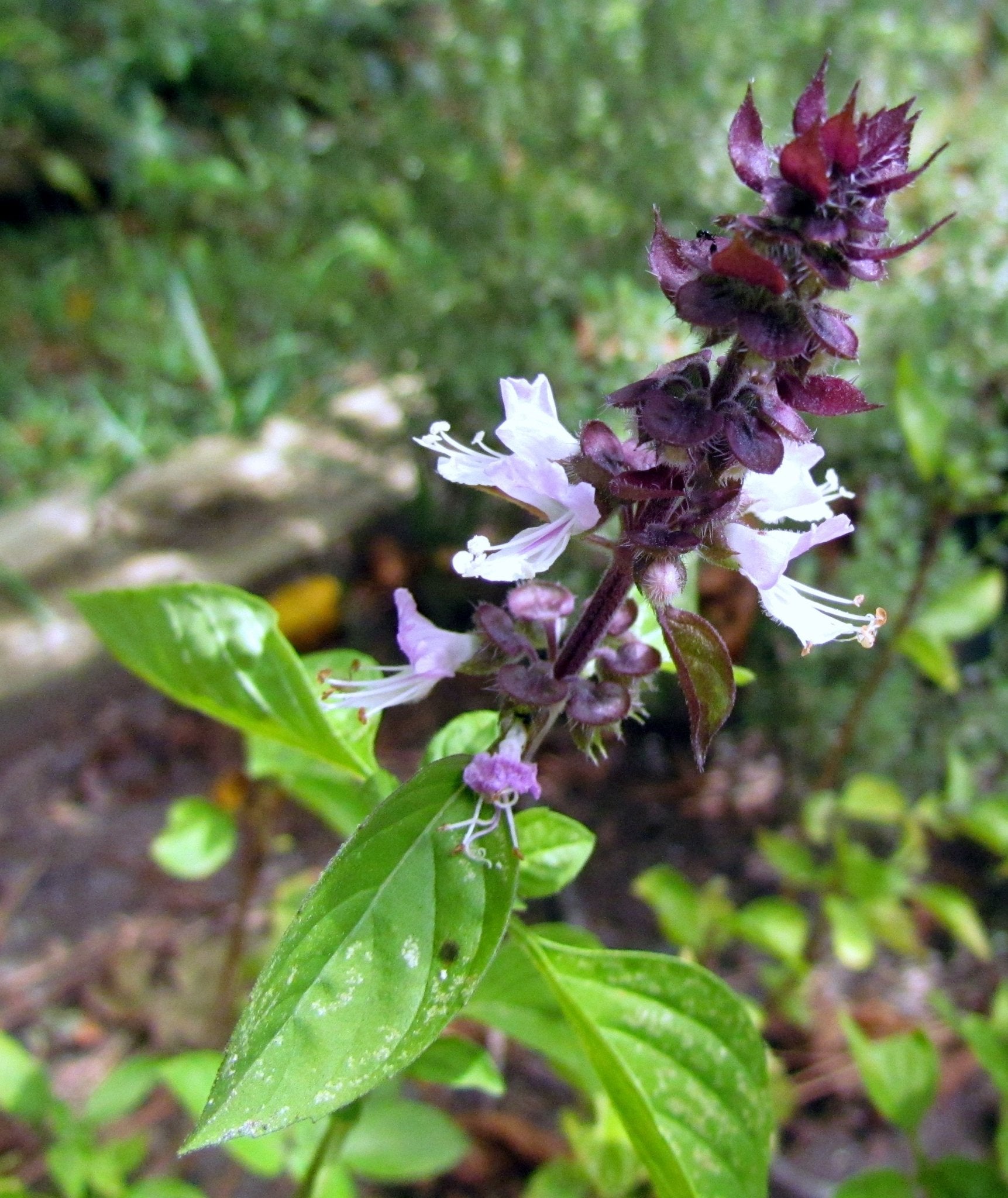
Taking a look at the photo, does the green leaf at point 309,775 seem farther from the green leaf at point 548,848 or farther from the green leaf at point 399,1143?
the green leaf at point 399,1143

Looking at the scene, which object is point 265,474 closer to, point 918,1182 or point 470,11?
point 470,11

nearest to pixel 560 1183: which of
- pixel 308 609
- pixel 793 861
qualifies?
pixel 793 861

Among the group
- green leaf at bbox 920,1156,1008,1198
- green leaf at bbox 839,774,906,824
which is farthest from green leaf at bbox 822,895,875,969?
green leaf at bbox 920,1156,1008,1198

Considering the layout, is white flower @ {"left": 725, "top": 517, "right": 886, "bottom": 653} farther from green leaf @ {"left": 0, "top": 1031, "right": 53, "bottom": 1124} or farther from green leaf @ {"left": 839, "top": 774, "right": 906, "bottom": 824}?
green leaf @ {"left": 0, "top": 1031, "right": 53, "bottom": 1124}

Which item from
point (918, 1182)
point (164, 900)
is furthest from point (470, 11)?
point (918, 1182)

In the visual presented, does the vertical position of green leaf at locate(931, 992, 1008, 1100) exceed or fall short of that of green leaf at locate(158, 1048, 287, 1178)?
it falls short
